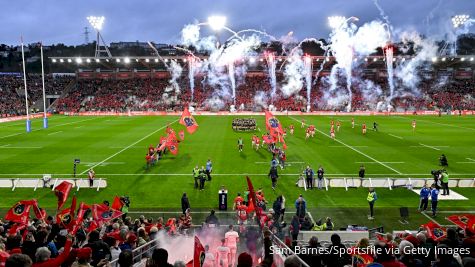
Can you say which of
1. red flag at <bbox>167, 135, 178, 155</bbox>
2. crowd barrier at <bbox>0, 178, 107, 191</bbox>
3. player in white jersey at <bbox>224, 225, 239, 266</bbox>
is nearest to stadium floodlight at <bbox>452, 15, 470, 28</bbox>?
red flag at <bbox>167, 135, 178, 155</bbox>

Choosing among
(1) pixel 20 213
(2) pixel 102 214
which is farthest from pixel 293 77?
(1) pixel 20 213

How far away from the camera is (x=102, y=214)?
13281 millimetres

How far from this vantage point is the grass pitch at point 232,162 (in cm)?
2017

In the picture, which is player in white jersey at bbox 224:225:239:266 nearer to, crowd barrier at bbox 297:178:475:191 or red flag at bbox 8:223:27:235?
red flag at bbox 8:223:27:235

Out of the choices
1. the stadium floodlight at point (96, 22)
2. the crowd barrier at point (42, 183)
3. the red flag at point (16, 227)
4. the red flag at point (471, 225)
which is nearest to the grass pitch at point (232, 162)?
the crowd barrier at point (42, 183)

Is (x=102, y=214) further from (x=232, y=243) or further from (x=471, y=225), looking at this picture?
(x=471, y=225)

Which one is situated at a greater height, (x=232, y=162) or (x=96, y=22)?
(x=96, y=22)

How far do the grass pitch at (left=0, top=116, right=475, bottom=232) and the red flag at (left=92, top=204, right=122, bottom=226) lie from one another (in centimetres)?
572

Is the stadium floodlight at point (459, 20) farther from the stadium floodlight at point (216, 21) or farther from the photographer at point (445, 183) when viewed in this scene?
the photographer at point (445, 183)

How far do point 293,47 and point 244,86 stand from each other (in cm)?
2326

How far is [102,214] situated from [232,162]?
16647mm

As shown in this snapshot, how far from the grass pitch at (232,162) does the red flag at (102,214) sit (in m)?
5.72

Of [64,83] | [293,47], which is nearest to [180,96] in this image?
[64,83]

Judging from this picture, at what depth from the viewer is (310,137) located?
41.3m
